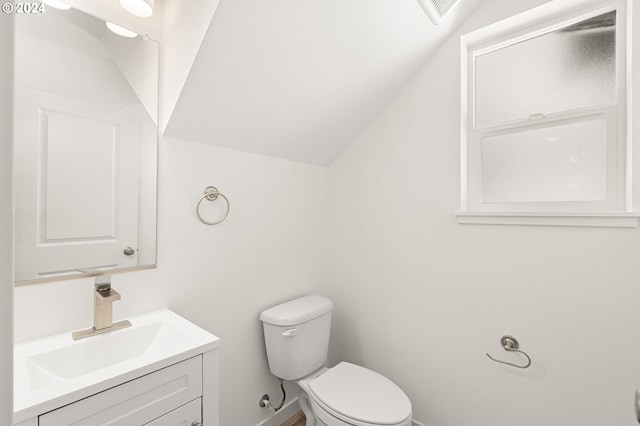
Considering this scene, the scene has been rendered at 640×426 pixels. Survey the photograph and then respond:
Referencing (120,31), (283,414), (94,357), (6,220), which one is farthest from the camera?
(283,414)

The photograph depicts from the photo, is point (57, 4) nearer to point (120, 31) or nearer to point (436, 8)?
point (120, 31)

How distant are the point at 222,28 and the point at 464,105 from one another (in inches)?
46.6

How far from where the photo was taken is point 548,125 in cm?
137

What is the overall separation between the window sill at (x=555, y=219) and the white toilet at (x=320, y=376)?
890 millimetres

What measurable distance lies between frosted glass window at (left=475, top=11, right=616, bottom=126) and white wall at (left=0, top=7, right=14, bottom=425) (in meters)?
1.74

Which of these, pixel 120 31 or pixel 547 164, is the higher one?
pixel 120 31

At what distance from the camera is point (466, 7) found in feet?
4.63

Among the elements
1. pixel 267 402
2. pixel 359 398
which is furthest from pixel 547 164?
pixel 267 402

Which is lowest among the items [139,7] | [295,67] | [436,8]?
[295,67]

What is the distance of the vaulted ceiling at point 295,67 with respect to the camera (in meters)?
1.13

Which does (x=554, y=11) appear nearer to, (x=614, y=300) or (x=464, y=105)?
(x=464, y=105)

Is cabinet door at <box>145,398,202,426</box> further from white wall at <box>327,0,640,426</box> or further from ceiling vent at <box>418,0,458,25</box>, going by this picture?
ceiling vent at <box>418,0,458,25</box>

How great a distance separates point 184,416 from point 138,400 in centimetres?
17

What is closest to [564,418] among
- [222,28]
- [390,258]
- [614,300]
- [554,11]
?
[614,300]
